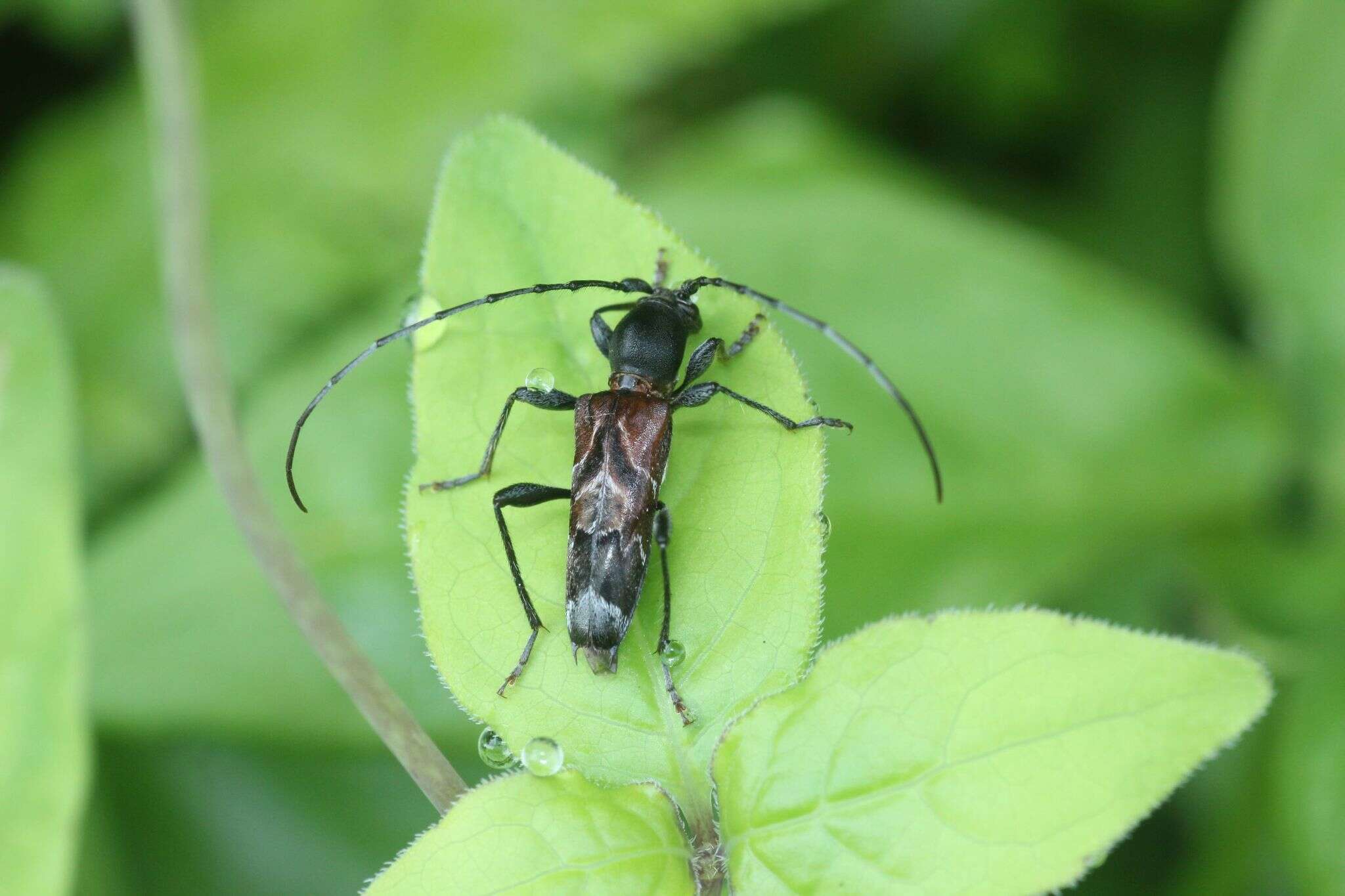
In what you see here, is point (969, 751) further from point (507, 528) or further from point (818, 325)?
point (818, 325)

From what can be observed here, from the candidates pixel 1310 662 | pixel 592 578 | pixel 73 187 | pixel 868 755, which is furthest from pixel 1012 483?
pixel 73 187

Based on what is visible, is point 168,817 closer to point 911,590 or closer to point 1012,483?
point 911,590

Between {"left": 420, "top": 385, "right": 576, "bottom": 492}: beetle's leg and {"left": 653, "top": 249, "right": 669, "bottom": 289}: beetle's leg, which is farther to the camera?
{"left": 653, "top": 249, "right": 669, "bottom": 289}: beetle's leg

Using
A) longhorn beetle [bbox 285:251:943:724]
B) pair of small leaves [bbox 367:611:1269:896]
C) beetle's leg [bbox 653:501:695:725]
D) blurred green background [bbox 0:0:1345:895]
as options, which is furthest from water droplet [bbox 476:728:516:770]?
blurred green background [bbox 0:0:1345:895]

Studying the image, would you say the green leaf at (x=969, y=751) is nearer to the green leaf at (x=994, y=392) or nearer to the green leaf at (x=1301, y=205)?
the green leaf at (x=994, y=392)

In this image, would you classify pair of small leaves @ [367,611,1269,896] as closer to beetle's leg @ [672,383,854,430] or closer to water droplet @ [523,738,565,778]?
water droplet @ [523,738,565,778]

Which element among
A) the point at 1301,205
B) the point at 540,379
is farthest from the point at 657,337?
the point at 1301,205

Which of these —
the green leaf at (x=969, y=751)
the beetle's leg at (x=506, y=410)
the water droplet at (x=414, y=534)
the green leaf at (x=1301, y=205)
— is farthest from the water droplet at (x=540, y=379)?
the green leaf at (x=1301, y=205)
